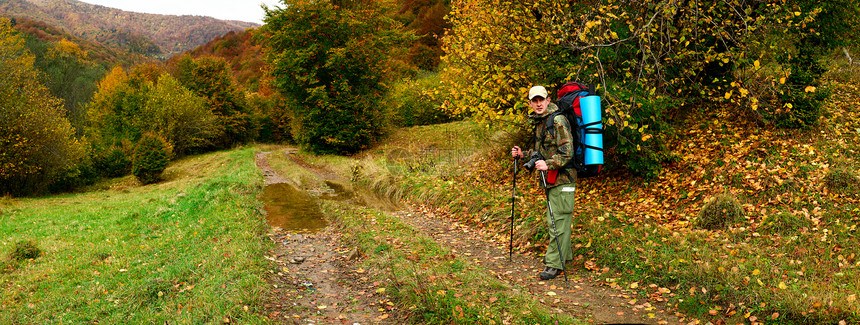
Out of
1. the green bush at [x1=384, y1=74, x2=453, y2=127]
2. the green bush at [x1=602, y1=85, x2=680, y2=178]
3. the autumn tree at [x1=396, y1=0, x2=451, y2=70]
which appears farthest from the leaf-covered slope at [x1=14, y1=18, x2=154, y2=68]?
the green bush at [x1=602, y1=85, x2=680, y2=178]

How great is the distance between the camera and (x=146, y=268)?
744 centimetres

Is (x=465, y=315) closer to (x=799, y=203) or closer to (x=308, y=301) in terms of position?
(x=308, y=301)

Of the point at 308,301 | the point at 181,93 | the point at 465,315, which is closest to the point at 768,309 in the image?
the point at 465,315

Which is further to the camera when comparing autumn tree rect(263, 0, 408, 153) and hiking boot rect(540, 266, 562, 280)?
autumn tree rect(263, 0, 408, 153)

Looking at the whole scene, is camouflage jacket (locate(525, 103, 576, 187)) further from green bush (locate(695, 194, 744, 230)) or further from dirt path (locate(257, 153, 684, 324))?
green bush (locate(695, 194, 744, 230))

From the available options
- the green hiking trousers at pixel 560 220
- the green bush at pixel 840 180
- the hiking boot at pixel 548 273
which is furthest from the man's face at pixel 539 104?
the green bush at pixel 840 180

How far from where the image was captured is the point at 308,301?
569 centimetres

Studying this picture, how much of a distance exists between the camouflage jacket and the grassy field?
13.6 feet

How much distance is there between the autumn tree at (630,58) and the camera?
7.62 m

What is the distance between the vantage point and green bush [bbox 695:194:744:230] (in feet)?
22.5

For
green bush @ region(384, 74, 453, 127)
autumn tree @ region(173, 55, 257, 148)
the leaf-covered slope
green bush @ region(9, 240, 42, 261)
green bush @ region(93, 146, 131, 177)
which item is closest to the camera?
green bush @ region(9, 240, 42, 261)

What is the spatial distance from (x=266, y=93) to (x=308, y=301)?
60088 mm

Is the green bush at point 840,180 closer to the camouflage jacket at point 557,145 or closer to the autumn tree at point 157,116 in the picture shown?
the camouflage jacket at point 557,145

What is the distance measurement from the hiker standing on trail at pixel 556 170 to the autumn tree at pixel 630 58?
1954 mm
